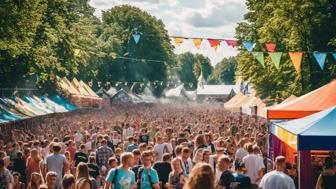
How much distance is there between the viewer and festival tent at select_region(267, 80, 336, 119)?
56.6ft

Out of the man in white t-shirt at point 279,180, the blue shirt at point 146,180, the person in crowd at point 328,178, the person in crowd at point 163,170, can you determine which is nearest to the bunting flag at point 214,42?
the person in crowd at point 163,170

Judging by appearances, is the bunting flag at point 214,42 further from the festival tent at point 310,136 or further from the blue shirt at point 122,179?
the blue shirt at point 122,179

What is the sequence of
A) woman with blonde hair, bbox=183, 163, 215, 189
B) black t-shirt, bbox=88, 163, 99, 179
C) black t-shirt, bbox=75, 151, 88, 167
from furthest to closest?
1. black t-shirt, bbox=75, 151, 88, 167
2. black t-shirt, bbox=88, 163, 99, 179
3. woman with blonde hair, bbox=183, 163, 215, 189

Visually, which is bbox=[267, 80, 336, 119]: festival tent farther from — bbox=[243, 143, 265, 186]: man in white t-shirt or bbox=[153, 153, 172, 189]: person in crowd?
bbox=[153, 153, 172, 189]: person in crowd

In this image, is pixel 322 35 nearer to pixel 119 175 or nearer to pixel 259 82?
pixel 259 82

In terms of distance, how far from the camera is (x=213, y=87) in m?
Answer: 170

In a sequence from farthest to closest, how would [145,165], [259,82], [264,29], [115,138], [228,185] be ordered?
[259,82] → [264,29] → [115,138] → [145,165] → [228,185]

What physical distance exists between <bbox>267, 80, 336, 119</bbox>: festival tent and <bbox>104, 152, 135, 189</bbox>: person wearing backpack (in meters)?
8.24

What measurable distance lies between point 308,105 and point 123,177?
348 inches

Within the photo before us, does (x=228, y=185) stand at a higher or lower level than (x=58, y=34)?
lower

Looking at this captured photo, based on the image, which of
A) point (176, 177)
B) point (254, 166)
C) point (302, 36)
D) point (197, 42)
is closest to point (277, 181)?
point (176, 177)

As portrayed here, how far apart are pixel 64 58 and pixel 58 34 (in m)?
3.60

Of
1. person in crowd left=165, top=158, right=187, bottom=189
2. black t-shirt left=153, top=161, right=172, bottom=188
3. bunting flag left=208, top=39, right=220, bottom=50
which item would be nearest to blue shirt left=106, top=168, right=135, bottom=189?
person in crowd left=165, top=158, right=187, bottom=189

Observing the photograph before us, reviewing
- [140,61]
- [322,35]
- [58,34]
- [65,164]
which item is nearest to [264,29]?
[322,35]
